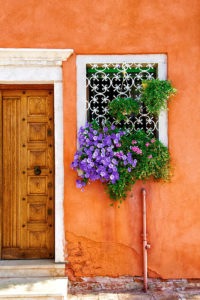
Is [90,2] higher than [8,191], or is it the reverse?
[90,2]

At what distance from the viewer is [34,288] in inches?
187

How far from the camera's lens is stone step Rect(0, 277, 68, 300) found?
4.57m

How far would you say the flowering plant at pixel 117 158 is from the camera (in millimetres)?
4977

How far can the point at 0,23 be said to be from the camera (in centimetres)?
519

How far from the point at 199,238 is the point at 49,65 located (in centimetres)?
289

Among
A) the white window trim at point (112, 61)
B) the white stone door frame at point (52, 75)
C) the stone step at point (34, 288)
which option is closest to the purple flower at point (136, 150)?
the white window trim at point (112, 61)

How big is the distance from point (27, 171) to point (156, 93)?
1.99 m

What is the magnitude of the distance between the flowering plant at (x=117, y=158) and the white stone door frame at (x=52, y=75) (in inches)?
11.3

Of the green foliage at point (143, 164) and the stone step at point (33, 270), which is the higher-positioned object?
the green foliage at point (143, 164)

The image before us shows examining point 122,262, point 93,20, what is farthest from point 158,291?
point 93,20

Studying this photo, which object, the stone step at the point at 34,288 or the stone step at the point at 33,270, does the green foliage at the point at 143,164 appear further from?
the stone step at the point at 34,288

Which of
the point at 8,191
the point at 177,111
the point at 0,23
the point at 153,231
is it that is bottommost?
the point at 153,231

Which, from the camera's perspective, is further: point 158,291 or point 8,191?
point 8,191

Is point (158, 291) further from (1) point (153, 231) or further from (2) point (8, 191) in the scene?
(2) point (8, 191)
